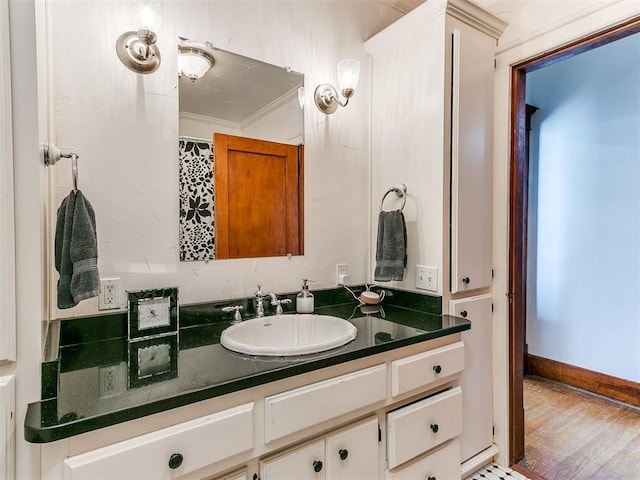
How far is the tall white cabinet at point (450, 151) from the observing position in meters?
1.66

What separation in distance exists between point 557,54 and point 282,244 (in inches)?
60.5

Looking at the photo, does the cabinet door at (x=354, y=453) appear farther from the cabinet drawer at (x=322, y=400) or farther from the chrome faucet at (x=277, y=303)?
the chrome faucet at (x=277, y=303)

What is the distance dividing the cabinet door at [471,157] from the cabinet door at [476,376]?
4.2 inches

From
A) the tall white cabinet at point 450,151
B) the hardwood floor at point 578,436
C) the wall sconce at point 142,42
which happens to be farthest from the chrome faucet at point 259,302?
the hardwood floor at point 578,436

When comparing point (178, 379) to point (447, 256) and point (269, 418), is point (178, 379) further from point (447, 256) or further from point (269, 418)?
point (447, 256)

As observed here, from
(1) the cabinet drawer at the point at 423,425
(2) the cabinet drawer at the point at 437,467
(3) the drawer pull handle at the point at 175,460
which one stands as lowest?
(2) the cabinet drawer at the point at 437,467

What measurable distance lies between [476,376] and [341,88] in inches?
60.8

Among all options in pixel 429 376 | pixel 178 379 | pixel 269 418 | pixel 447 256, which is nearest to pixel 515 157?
pixel 447 256

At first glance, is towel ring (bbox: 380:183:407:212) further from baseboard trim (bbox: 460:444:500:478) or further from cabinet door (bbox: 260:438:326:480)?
baseboard trim (bbox: 460:444:500:478)

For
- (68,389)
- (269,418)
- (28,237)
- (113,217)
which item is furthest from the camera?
(113,217)

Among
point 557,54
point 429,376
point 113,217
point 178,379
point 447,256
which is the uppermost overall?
point 557,54

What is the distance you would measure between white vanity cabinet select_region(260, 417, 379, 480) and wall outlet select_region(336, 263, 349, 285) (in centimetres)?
75

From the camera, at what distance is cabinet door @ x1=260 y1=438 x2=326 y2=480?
1.06m

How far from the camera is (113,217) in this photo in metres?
1.34
